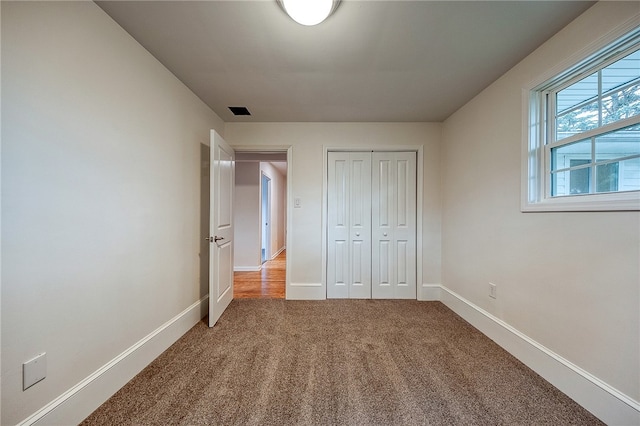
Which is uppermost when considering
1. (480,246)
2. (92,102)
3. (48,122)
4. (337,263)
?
(92,102)

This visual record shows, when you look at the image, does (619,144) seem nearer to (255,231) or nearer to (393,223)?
(393,223)

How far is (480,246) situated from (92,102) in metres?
3.18

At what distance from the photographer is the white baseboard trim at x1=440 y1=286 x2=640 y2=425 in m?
1.17

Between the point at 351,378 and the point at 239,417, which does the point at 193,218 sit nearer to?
the point at 239,417

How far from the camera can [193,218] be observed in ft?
7.53

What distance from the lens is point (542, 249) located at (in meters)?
1.61

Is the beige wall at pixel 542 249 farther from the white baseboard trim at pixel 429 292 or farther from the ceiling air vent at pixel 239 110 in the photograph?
the ceiling air vent at pixel 239 110

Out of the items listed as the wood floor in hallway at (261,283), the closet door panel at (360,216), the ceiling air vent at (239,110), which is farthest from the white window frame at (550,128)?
the wood floor in hallway at (261,283)

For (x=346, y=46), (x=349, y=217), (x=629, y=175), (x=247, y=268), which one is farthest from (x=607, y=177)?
(x=247, y=268)

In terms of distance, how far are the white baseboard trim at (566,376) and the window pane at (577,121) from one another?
1467 mm

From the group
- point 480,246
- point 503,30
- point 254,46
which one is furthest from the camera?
point 480,246

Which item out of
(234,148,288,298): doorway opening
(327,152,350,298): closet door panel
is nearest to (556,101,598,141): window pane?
(327,152,350,298): closet door panel

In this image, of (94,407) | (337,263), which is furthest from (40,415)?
(337,263)

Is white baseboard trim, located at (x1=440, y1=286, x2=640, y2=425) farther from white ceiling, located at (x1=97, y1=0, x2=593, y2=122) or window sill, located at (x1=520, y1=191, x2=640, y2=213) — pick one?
white ceiling, located at (x1=97, y1=0, x2=593, y2=122)
